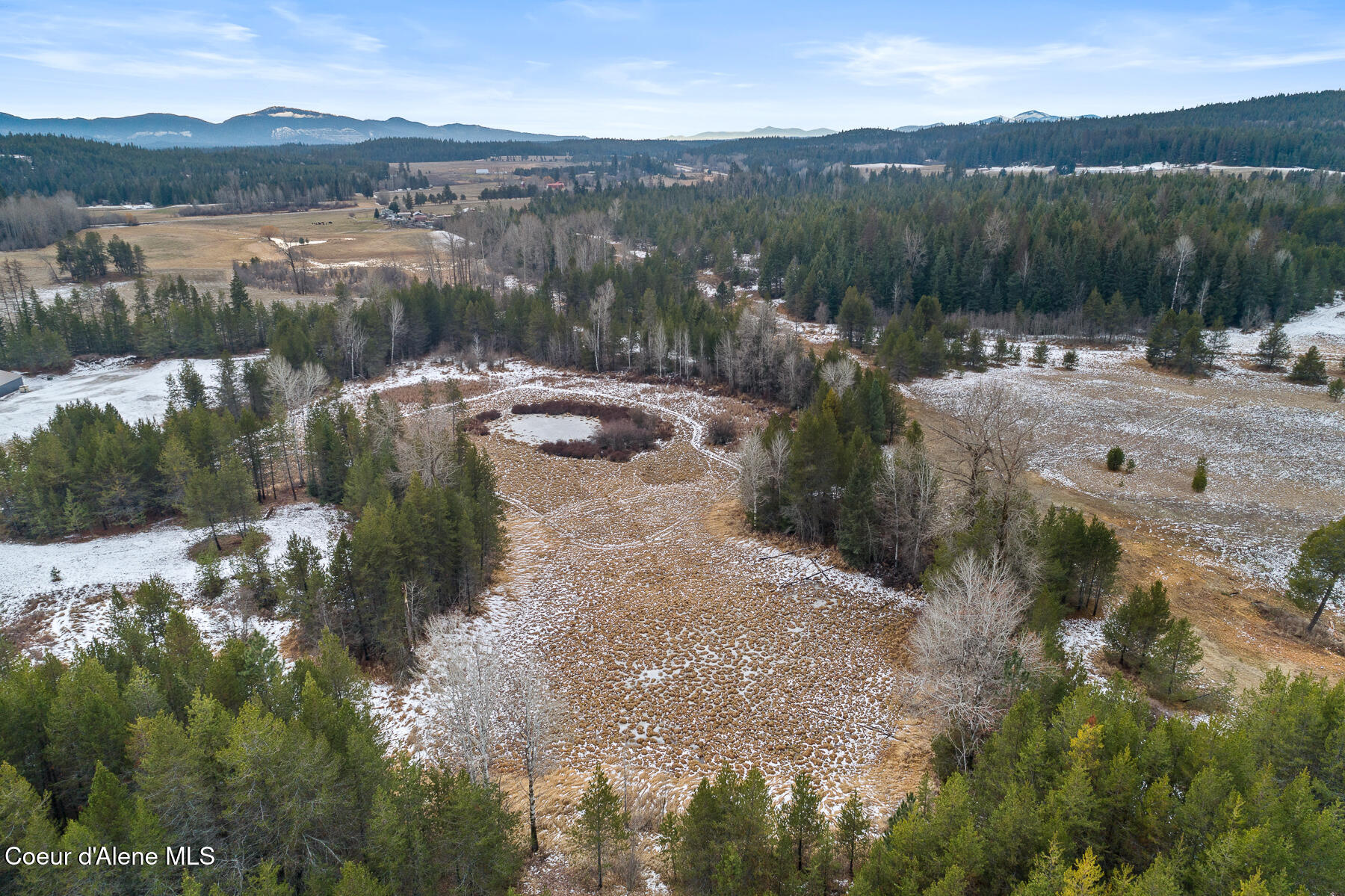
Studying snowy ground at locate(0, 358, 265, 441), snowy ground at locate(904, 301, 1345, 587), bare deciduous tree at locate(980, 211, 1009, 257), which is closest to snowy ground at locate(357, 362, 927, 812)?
snowy ground at locate(904, 301, 1345, 587)

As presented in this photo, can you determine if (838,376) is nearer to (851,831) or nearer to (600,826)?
(851,831)

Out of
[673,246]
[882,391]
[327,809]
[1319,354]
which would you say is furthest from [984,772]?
[673,246]

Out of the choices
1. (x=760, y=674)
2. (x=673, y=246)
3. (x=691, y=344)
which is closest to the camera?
(x=760, y=674)

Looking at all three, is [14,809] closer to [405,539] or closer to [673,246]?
[405,539]

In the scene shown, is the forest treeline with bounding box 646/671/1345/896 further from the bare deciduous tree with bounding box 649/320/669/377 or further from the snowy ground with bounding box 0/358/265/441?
the snowy ground with bounding box 0/358/265/441

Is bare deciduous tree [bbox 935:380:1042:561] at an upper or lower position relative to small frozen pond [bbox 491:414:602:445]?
upper

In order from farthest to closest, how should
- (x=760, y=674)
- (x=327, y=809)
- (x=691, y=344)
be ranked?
(x=691, y=344) → (x=760, y=674) → (x=327, y=809)
